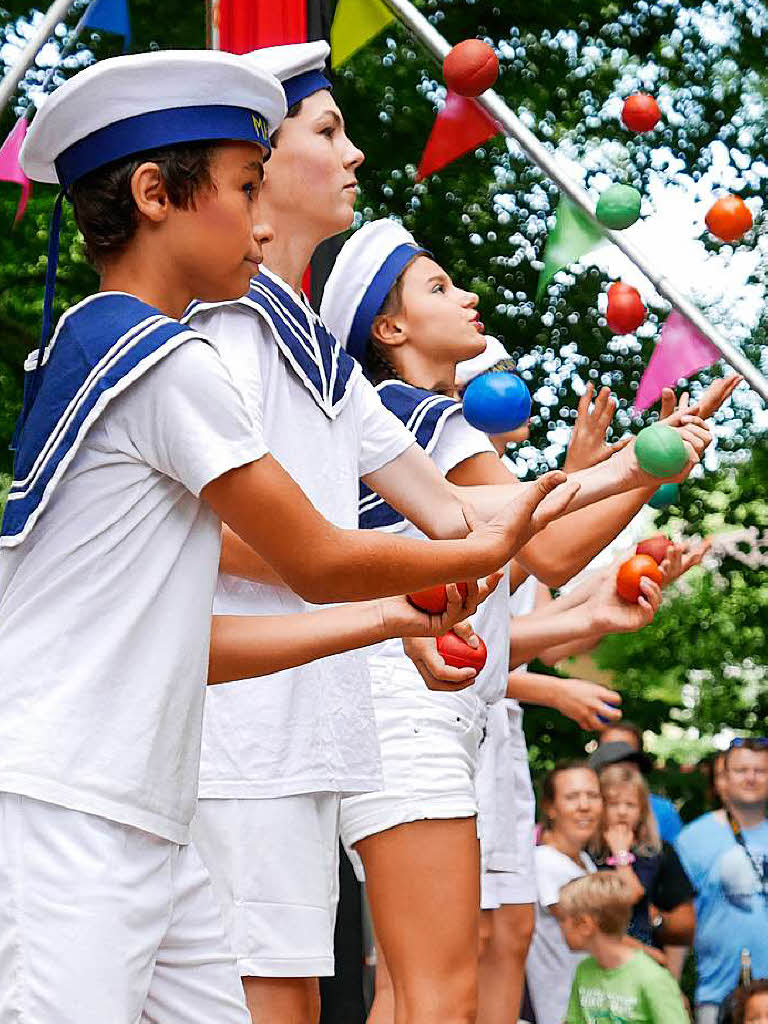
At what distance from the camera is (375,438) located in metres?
3.17

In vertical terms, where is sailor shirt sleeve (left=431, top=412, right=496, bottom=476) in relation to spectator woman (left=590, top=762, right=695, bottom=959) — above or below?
above

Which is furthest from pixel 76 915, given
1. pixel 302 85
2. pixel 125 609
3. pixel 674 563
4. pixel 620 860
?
pixel 620 860

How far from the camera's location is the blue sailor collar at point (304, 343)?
3.05 meters

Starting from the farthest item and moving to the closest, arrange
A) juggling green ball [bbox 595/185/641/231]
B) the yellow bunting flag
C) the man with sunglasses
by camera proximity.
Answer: the man with sunglasses
the yellow bunting flag
juggling green ball [bbox 595/185/641/231]

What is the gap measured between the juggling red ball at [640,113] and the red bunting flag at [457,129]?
453mm

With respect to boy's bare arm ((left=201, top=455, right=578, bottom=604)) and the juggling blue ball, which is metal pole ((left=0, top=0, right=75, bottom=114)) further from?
boy's bare arm ((left=201, top=455, right=578, bottom=604))

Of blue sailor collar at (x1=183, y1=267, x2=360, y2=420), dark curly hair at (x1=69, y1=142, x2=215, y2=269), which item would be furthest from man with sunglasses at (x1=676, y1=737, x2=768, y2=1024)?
dark curly hair at (x1=69, y1=142, x2=215, y2=269)

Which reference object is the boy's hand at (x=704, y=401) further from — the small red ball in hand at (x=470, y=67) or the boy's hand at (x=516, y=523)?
the small red ball in hand at (x=470, y=67)

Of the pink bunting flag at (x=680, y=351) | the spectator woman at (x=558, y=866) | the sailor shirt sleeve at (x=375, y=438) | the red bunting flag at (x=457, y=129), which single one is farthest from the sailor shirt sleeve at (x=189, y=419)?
the spectator woman at (x=558, y=866)

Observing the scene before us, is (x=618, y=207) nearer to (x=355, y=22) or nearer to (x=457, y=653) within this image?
(x=355, y=22)

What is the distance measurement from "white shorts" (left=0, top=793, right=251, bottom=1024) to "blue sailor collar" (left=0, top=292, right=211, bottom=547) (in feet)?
1.36

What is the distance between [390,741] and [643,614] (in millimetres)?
1108

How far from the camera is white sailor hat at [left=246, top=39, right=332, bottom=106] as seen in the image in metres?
3.53

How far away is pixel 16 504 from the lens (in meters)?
2.36
